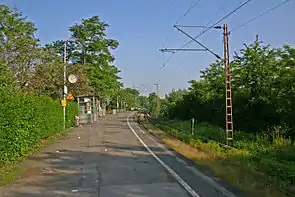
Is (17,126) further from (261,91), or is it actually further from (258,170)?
(261,91)

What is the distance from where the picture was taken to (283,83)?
17438 mm

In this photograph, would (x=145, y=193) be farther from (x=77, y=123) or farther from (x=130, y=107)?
(x=130, y=107)

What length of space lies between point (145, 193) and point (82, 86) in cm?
3602

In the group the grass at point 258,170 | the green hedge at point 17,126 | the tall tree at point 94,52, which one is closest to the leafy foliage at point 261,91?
the grass at point 258,170

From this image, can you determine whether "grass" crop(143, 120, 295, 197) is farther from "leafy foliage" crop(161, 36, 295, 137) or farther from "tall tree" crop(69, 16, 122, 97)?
"tall tree" crop(69, 16, 122, 97)

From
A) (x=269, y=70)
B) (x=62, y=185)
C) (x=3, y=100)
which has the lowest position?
(x=62, y=185)

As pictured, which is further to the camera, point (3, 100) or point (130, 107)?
point (130, 107)

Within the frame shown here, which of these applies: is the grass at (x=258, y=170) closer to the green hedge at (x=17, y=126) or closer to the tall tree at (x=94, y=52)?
the green hedge at (x=17, y=126)

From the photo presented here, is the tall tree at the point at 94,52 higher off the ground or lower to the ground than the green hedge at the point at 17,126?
higher

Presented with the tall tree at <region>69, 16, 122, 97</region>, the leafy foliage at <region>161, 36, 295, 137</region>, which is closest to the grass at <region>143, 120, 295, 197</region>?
the leafy foliage at <region>161, 36, 295, 137</region>

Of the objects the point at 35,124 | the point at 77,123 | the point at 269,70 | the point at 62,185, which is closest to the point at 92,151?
the point at 35,124

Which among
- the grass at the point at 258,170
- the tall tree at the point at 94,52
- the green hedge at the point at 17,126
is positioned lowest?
the grass at the point at 258,170

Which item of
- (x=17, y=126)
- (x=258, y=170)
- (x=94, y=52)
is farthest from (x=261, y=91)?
(x=94, y=52)

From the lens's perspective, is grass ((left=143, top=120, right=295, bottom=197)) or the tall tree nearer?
grass ((left=143, top=120, right=295, bottom=197))
